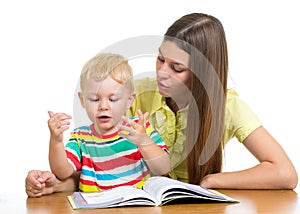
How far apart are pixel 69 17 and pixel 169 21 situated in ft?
1.41

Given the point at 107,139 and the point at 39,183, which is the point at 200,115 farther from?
the point at 39,183

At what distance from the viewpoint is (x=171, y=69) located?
1961 millimetres

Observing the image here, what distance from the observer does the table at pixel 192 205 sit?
1638mm

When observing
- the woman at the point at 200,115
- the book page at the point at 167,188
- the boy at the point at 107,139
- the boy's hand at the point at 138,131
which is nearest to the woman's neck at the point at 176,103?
the woman at the point at 200,115

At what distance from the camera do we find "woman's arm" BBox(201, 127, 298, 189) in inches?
78.4

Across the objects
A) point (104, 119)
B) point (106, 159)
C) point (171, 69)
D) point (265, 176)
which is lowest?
point (265, 176)

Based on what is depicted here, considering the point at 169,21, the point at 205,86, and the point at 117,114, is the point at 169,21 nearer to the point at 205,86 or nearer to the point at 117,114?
the point at 205,86

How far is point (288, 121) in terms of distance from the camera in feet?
10.1

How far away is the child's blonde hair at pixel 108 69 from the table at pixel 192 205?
1.14 ft

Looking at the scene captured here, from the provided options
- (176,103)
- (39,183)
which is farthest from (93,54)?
(39,183)

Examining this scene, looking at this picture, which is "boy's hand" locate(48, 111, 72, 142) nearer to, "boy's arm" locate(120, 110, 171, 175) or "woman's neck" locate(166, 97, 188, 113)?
"boy's arm" locate(120, 110, 171, 175)

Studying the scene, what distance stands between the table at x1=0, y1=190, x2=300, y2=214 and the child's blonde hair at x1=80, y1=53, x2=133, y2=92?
1.14 feet

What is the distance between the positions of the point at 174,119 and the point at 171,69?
20cm

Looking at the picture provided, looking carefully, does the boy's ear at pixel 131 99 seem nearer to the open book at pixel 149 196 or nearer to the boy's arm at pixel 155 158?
the boy's arm at pixel 155 158
